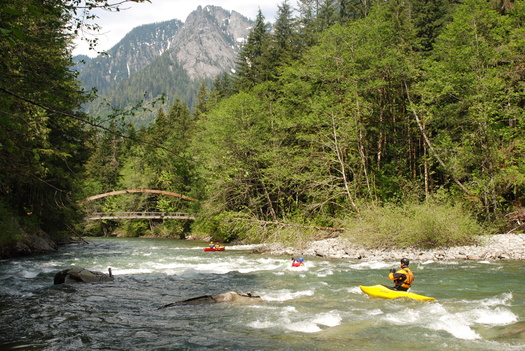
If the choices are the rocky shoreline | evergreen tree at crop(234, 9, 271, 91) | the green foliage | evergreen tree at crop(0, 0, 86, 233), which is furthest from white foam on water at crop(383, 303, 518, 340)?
evergreen tree at crop(234, 9, 271, 91)

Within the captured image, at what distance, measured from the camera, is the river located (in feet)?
18.2

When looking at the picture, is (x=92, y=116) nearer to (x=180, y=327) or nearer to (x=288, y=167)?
(x=180, y=327)

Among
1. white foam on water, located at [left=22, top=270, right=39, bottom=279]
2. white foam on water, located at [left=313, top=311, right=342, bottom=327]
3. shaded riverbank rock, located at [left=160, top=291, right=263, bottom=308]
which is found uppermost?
white foam on water, located at [left=313, top=311, right=342, bottom=327]

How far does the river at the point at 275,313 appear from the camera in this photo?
555 centimetres

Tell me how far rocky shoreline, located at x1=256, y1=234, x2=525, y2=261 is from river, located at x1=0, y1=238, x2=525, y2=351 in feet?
3.66

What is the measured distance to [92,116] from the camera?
5715 millimetres

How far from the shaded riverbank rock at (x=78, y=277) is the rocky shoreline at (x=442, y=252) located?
29.8 feet

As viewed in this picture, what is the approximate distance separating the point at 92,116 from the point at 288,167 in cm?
1668

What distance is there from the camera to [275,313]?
723 centimetres

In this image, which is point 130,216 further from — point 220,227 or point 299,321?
point 299,321

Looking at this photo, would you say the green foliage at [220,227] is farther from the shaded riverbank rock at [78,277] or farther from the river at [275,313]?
the shaded riverbank rock at [78,277]

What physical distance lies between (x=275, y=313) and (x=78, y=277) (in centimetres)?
665

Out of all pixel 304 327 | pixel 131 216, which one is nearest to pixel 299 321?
pixel 304 327

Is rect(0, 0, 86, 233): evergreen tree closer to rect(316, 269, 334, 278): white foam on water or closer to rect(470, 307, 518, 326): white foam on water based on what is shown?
rect(470, 307, 518, 326): white foam on water
